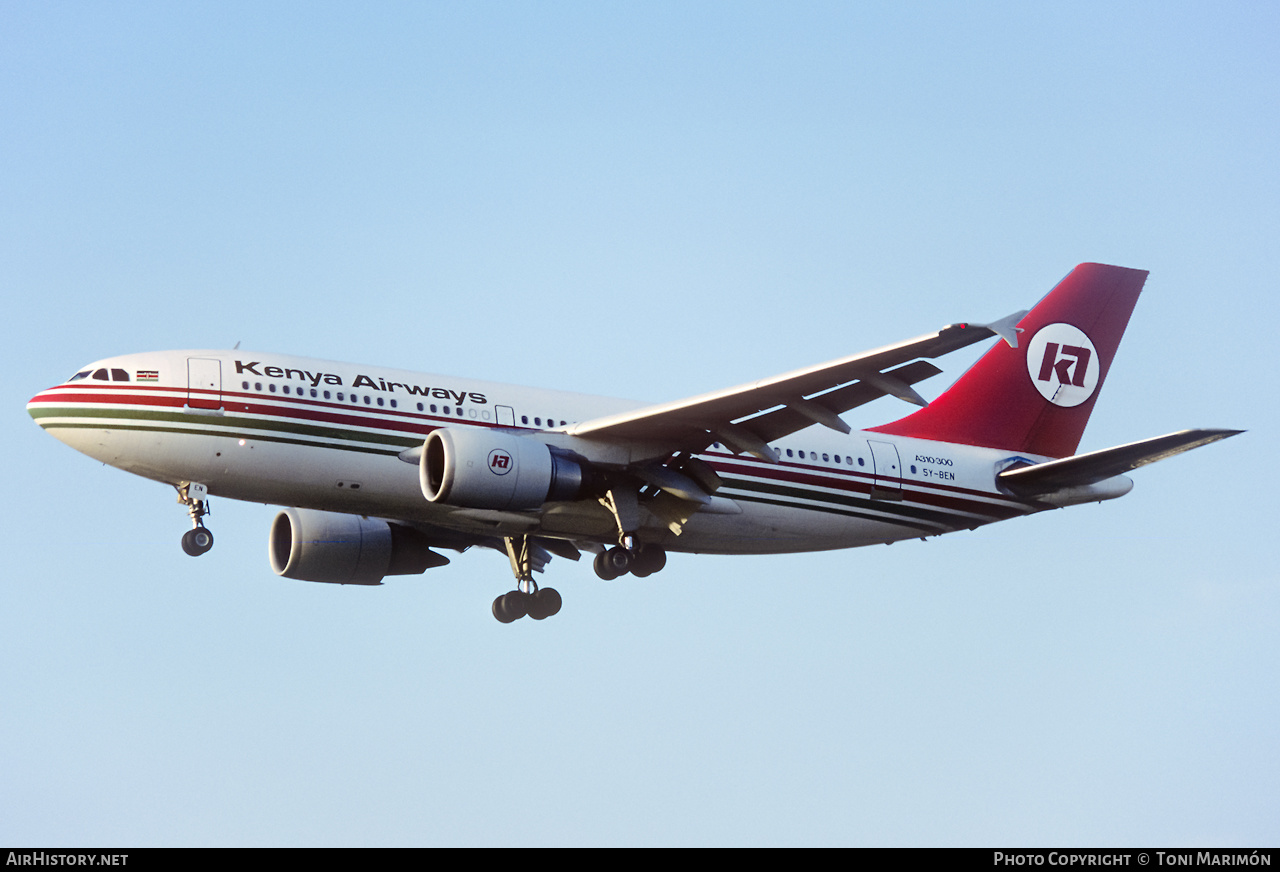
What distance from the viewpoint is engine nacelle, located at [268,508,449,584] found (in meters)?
33.9

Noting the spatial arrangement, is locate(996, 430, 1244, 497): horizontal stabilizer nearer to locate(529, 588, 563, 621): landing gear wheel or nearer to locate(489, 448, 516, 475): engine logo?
locate(529, 588, 563, 621): landing gear wheel

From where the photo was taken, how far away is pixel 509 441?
94.2 ft

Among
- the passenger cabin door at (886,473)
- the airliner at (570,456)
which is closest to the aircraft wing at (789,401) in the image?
the airliner at (570,456)

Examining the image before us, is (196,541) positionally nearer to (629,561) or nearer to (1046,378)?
(629,561)

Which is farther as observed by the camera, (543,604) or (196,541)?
(543,604)

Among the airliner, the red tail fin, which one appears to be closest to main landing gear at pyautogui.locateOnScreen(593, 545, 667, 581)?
the airliner

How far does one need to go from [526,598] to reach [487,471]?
6719 millimetres

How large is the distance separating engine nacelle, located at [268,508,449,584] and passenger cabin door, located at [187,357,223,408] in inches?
237

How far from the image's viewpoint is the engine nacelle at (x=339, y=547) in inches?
1336

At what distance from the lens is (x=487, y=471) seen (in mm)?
28156

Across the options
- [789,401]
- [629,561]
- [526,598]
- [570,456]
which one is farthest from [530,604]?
[789,401]
